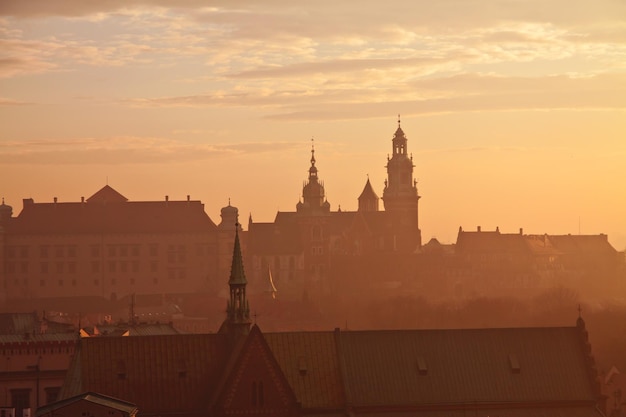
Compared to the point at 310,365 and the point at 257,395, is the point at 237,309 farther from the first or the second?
the point at 257,395

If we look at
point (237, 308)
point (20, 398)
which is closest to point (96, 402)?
point (237, 308)

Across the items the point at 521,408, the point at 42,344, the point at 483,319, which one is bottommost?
the point at 521,408

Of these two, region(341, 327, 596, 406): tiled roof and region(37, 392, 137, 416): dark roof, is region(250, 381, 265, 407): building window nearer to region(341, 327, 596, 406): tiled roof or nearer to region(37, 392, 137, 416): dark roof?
region(341, 327, 596, 406): tiled roof

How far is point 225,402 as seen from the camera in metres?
91.3

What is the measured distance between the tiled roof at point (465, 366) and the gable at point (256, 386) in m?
3.45

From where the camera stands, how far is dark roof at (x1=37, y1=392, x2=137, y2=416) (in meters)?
85.3

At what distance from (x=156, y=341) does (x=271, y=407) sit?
6.35 meters

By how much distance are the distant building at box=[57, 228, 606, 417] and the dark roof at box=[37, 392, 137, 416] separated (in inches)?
130

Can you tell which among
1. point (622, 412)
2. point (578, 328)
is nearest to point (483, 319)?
point (622, 412)

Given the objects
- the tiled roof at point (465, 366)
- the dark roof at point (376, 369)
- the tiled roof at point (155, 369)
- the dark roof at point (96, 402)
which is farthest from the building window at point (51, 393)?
the dark roof at point (96, 402)

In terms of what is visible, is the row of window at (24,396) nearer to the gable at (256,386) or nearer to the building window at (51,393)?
the building window at (51,393)

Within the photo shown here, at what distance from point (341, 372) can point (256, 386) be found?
14.9ft

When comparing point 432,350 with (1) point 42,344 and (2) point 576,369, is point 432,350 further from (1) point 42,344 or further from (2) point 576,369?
(1) point 42,344

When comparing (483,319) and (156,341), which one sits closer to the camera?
(156,341)
